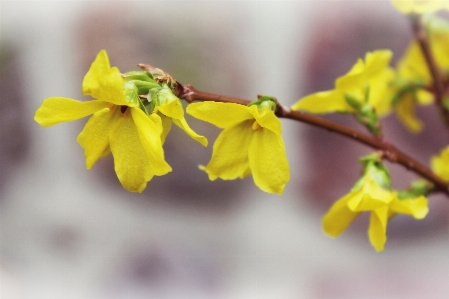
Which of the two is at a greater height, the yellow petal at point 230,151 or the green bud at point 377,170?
the green bud at point 377,170

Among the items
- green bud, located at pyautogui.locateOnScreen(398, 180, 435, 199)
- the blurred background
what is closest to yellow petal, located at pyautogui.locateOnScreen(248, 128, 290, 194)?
green bud, located at pyautogui.locateOnScreen(398, 180, 435, 199)

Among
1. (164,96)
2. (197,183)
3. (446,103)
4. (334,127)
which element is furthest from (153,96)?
(197,183)

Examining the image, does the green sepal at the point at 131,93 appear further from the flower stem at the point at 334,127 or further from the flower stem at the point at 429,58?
the flower stem at the point at 429,58

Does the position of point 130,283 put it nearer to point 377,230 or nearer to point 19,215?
point 19,215

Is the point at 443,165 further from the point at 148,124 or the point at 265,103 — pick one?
the point at 148,124

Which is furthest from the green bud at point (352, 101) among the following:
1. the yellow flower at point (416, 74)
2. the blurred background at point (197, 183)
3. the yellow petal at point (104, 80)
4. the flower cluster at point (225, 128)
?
the blurred background at point (197, 183)
